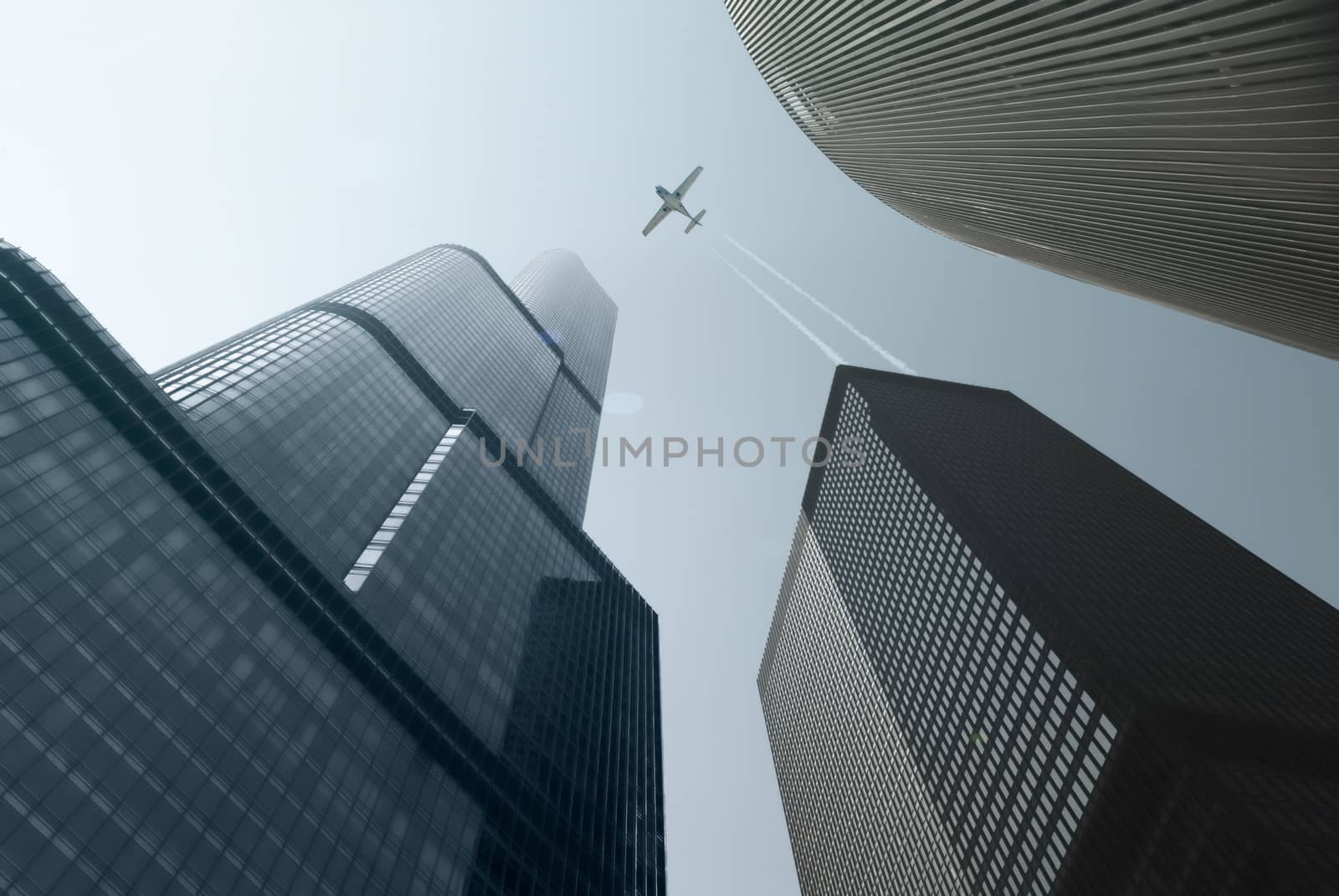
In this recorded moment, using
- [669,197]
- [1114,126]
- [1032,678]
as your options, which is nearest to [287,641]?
[1114,126]

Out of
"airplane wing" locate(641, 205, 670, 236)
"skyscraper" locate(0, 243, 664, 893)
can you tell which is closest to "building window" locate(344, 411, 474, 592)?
"skyscraper" locate(0, 243, 664, 893)

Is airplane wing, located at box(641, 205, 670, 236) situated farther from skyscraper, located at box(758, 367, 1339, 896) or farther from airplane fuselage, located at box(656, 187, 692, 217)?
skyscraper, located at box(758, 367, 1339, 896)

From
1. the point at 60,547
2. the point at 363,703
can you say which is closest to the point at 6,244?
the point at 60,547

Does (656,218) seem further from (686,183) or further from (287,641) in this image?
(287,641)

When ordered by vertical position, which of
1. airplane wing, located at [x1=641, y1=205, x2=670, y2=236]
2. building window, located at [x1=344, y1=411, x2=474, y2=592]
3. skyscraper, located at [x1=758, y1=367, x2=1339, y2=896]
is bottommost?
skyscraper, located at [x1=758, y1=367, x2=1339, y2=896]

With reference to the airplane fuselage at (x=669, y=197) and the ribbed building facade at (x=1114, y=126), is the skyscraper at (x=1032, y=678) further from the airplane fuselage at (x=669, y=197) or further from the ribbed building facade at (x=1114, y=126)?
the airplane fuselage at (x=669, y=197)

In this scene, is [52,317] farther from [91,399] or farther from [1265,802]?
[1265,802]
